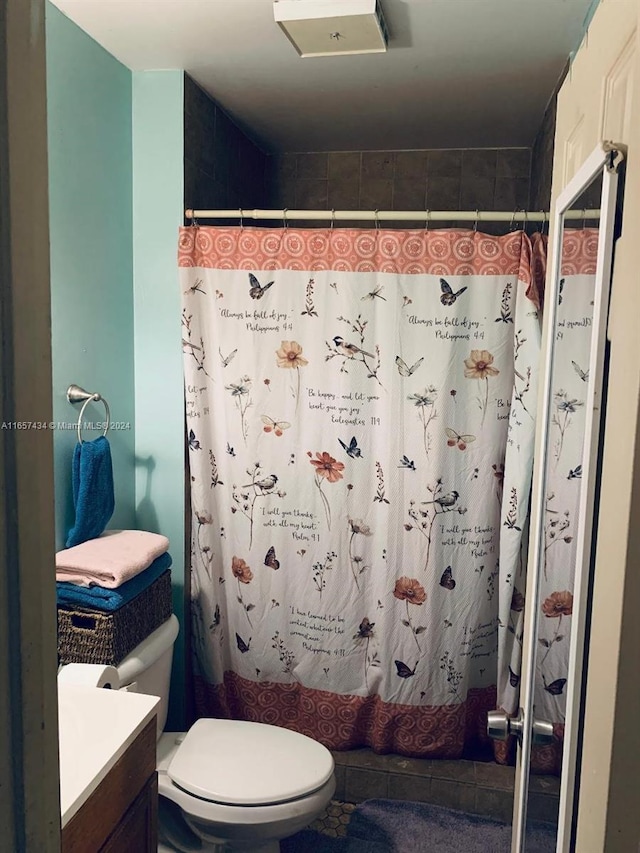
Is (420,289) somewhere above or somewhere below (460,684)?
above

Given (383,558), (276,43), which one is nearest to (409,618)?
(383,558)

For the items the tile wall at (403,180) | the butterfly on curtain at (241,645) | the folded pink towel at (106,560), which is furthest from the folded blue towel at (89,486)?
the tile wall at (403,180)

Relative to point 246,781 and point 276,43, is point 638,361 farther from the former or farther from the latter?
point 276,43

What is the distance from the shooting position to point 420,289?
221cm

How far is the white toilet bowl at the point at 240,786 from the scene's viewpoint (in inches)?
71.0

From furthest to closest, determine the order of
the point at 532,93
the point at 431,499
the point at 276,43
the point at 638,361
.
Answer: the point at 532,93 < the point at 431,499 < the point at 276,43 < the point at 638,361

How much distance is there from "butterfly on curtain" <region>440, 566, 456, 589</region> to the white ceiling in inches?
63.2

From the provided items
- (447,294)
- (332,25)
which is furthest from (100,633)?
(332,25)

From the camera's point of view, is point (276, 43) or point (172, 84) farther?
point (172, 84)

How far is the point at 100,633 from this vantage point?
6.16 ft

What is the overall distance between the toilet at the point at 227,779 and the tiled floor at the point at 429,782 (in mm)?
464

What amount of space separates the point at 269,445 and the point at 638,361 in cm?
180

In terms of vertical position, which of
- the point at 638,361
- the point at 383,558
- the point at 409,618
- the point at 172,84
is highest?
the point at 172,84

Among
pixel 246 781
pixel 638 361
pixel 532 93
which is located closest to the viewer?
pixel 638 361
